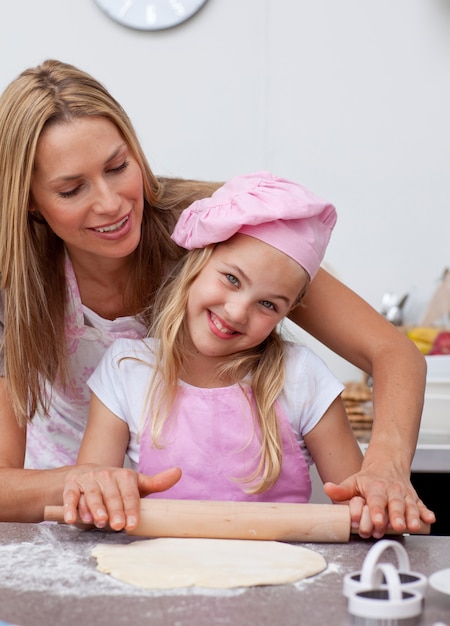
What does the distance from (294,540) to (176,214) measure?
26.4 inches

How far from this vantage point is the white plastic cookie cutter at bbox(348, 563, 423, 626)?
0.85 m

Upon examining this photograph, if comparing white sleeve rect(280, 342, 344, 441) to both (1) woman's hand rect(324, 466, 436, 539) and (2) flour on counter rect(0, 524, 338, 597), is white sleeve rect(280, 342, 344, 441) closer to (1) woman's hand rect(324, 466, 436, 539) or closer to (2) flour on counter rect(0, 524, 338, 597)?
(1) woman's hand rect(324, 466, 436, 539)

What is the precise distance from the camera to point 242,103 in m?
2.83

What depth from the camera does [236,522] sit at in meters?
1.18

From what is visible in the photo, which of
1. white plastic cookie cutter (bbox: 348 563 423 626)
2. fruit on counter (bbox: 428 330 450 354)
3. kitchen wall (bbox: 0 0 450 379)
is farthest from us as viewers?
kitchen wall (bbox: 0 0 450 379)

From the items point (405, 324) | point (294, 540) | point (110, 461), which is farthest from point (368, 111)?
point (294, 540)

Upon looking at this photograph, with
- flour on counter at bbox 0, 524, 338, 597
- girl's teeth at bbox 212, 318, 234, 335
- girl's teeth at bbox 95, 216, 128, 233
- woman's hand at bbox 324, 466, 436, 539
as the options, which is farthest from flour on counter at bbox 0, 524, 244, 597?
girl's teeth at bbox 95, 216, 128, 233

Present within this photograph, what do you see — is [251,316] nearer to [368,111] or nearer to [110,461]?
[110,461]

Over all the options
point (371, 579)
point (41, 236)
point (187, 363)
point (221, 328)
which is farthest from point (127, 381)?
point (371, 579)

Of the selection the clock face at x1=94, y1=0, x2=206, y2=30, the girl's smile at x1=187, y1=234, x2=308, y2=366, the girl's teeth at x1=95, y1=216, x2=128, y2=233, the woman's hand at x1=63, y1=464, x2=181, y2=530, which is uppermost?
the clock face at x1=94, y1=0, x2=206, y2=30

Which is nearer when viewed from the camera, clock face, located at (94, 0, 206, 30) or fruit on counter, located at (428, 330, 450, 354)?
fruit on counter, located at (428, 330, 450, 354)

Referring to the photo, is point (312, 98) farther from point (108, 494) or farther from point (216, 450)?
point (108, 494)

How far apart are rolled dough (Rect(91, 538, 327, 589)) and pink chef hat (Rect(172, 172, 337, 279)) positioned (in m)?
0.48

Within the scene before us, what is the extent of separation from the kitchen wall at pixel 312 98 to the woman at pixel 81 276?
3.77ft
